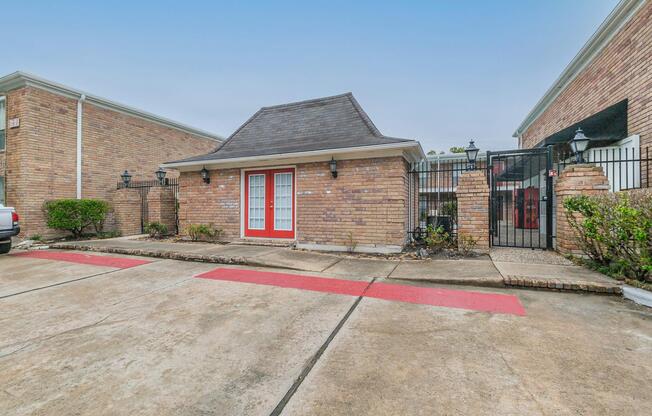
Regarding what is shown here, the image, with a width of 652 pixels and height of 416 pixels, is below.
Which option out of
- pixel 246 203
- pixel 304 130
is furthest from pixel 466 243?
pixel 246 203

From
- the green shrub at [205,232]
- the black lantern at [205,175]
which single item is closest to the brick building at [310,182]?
the black lantern at [205,175]

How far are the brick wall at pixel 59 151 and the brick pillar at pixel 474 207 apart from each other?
1279cm

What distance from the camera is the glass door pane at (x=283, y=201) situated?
7855 mm

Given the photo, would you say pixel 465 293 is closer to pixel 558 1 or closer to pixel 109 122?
pixel 558 1

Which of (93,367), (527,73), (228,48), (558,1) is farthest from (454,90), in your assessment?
(93,367)

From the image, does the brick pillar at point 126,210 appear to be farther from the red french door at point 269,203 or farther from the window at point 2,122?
the red french door at point 269,203

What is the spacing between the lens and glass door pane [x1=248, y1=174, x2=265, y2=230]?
8180 mm

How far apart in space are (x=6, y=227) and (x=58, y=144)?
160 inches

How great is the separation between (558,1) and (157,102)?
73.3 ft

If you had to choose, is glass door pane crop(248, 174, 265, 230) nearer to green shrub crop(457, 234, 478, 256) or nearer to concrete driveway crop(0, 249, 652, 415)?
concrete driveway crop(0, 249, 652, 415)

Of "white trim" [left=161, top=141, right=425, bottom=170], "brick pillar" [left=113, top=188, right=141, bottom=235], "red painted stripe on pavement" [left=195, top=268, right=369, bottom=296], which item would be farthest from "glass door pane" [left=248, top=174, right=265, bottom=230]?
"brick pillar" [left=113, top=188, right=141, bottom=235]

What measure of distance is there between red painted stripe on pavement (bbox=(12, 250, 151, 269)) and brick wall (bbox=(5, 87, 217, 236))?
2819 millimetres

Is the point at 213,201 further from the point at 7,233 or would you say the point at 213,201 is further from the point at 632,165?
the point at 632,165

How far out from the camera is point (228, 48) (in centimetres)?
1207
